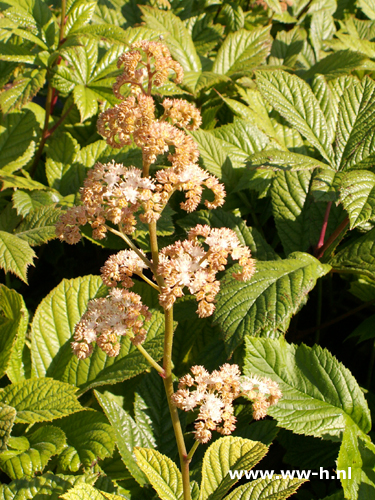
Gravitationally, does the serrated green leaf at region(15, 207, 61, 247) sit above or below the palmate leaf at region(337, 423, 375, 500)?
above

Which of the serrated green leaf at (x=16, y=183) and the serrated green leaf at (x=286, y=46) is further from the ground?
the serrated green leaf at (x=286, y=46)

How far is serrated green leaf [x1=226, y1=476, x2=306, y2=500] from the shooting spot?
1.37 meters

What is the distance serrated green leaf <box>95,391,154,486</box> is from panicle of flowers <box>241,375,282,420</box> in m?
0.61

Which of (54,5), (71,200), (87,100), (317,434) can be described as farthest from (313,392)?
(54,5)

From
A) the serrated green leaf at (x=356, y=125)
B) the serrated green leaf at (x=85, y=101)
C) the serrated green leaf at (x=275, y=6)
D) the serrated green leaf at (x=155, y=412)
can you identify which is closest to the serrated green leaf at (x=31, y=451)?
the serrated green leaf at (x=155, y=412)

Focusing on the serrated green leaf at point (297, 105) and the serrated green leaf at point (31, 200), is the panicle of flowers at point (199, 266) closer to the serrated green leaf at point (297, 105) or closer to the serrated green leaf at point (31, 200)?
the serrated green leaf at point (297, 105)

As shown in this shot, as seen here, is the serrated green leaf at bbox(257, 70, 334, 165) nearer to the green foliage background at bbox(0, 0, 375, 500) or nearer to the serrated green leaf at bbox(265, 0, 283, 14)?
the green foliage background at bbox(0, 0, 375, 500)

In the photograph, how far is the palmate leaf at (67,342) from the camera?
6.16 ft

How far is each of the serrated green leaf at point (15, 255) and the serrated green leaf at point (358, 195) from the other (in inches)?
48.2

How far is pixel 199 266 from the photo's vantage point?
1.14m

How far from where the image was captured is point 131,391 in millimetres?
2018

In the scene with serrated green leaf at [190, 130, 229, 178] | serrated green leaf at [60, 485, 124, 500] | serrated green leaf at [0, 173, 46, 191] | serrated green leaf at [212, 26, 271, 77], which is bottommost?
serrated green leaf at [60, 485, 124, 500]

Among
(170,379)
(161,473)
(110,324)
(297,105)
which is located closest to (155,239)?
(110,324)

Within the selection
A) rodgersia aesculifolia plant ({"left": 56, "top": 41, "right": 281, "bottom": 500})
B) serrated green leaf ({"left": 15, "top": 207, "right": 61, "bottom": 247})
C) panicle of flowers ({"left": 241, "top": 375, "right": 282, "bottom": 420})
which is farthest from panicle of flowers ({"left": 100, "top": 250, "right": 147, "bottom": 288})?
serrated green leaf ({"left": 15, "top": 207, "right": 61, "bottom": 247})
